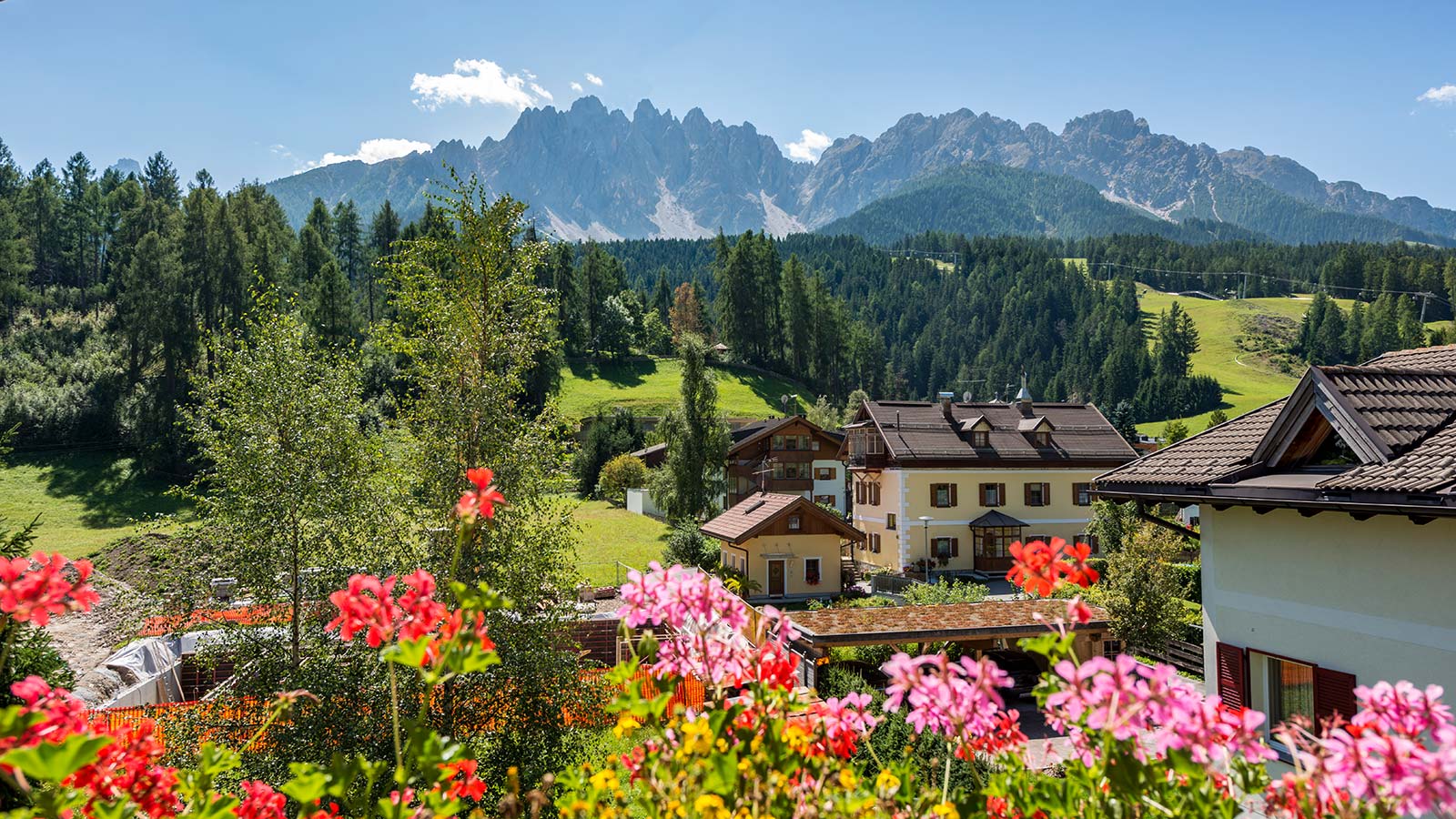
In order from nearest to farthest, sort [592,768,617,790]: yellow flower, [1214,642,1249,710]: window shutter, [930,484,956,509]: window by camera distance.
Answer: [592,768,617,790]: yellow flower, [1214,642,1249,710]: window shutter, [930,484,956,509]: window

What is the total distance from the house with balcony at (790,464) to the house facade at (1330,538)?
38207 mm

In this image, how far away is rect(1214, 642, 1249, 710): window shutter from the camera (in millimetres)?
8461

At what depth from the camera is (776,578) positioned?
108 ft

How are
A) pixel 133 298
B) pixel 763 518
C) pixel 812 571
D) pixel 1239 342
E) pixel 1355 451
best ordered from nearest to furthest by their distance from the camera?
1. pixel 1355 451
2. pixel 763 518
3. pixel 812 571
4. pixel 133 298
5. pixel 1239 342

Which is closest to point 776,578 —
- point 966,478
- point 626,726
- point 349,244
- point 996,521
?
point 996,521

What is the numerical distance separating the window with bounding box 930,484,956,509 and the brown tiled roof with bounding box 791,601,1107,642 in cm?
1608

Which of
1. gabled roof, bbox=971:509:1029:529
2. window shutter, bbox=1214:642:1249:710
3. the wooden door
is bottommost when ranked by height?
the wooden door

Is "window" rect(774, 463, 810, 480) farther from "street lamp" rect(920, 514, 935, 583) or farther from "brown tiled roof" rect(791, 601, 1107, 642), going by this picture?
"brown tiled roof" rect(791, 601, 1107, 642)

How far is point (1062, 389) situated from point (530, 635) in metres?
120

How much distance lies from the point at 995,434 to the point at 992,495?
10.9ft

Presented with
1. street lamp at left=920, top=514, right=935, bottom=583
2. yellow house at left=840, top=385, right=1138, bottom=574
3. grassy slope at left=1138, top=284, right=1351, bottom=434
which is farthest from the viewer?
grassy slope at left=1138, top=284, right=1351, bottom=434

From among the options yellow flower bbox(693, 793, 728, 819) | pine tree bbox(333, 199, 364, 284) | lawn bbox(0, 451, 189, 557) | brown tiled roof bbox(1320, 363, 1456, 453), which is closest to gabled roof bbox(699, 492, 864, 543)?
brown tiled roof bbox(1320, 363, 1456, 453)

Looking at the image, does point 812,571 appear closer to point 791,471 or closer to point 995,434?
point 995,434

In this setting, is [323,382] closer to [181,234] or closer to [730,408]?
[181,234]
